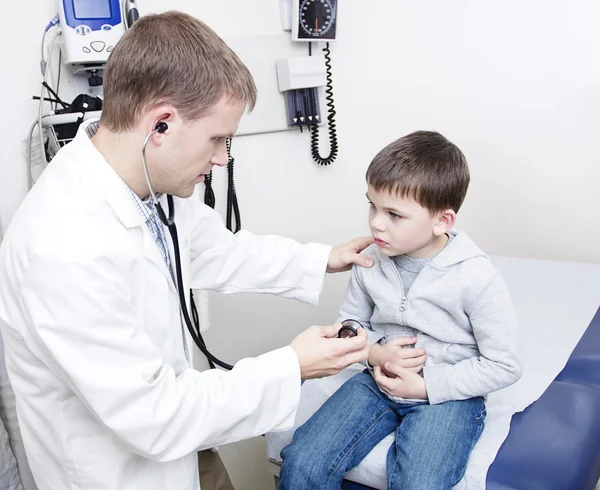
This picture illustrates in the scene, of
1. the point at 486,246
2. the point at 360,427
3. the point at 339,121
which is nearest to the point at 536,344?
the point at 360,427

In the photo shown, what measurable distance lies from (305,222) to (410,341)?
90 centimetres

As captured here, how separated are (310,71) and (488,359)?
1.08 metres

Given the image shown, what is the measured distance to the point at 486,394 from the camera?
121cm

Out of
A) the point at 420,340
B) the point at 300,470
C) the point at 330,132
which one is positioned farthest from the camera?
the point at 330,132

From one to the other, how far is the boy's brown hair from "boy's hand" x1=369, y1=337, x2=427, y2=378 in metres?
0.27

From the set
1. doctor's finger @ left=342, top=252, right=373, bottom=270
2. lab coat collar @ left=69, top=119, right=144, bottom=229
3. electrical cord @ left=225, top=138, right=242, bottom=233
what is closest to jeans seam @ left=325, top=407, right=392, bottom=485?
doctor's finger @ left=342, top=252, right=373, bottom=270

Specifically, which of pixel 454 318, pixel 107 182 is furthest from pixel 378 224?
A: pixel 107 182

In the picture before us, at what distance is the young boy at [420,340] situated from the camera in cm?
114

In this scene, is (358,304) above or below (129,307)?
below

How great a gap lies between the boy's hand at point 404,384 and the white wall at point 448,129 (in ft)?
2.68

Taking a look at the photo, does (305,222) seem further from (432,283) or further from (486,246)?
(432,283)

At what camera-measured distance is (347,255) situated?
1373mm

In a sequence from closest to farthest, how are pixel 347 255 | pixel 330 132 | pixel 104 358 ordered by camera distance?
pixel 104 358, pixel 347 255, pixel 330 132

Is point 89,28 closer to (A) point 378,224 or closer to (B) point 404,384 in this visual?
(A) point 378,224
